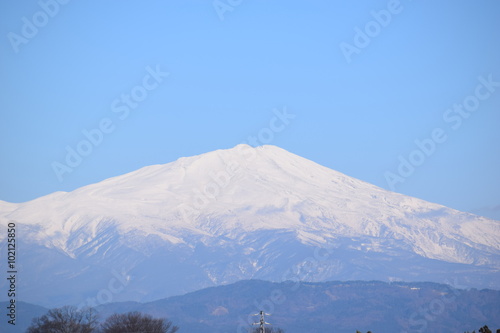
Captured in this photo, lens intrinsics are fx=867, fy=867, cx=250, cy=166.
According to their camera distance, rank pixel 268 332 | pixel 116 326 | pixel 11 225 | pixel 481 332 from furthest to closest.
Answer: pixel 268 332 < pixel 116 326 < pixel 11 225 < pixel 481 332

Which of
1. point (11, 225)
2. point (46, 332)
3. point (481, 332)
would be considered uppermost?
point (11, 225)

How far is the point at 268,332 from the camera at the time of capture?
10194cm

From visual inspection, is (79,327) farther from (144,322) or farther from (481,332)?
(481,332)

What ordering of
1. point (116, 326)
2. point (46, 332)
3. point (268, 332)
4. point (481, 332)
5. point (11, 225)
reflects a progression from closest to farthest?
1. point (481, 332)
2. point (11, 225)
3. point (46, 332)
4. point (116, 326)
5. point (268, 332)

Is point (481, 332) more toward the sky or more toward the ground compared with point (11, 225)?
more toward the ground

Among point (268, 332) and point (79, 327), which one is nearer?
point (79, 327)

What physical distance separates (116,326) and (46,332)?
368 inches

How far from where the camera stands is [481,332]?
6250cm

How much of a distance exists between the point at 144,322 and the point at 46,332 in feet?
37.8

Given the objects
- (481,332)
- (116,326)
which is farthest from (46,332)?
(481,332)

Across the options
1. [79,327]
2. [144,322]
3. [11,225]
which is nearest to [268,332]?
[144,322]

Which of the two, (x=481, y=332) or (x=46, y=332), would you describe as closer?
(x=481, y=332)

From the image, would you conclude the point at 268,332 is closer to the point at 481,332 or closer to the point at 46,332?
the point at 46,332

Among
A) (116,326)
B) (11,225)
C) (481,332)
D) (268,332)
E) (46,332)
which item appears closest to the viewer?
(481,332)
